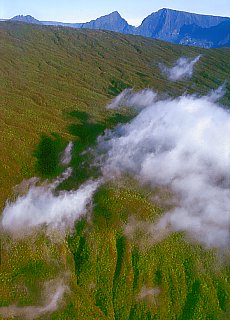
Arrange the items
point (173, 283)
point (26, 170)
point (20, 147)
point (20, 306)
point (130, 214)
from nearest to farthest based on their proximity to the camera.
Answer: point (20, 306) < point (173, 283) < point (130, 214) < point (26, 170) < point (20, 147)

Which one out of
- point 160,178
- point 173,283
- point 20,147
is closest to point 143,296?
point 173,283

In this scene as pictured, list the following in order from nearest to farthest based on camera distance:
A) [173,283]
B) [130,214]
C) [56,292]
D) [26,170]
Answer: [56,292]
[173,283]
[130,214]
[26,170]

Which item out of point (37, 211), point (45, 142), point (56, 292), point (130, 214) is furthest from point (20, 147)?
point (56, 292)

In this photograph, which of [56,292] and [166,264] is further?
[166,264]

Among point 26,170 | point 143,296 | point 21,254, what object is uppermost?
point 26,170

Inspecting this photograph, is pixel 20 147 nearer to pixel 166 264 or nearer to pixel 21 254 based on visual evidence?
pixel 21 254

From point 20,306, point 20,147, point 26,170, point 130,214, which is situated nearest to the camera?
point 20,306

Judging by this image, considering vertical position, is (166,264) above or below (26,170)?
below

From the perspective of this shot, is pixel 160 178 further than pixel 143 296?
Yes

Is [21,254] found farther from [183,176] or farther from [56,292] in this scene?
[183,176]
